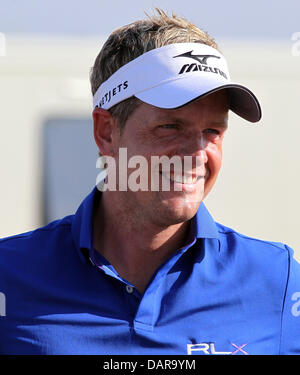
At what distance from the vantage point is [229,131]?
474 cm

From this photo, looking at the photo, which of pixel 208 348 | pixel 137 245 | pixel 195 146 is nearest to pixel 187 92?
pixel 195 146

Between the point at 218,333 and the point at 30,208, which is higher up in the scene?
the point at 30,208

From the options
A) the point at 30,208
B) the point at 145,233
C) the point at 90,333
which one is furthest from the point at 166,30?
the point at 30,208

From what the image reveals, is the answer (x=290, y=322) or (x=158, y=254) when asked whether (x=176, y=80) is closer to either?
(x=158, y=254)

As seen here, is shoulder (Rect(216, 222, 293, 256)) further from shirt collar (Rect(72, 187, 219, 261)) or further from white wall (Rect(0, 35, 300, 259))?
white wall (Rect(0, 35, 300, 259))

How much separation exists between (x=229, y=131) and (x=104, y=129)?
2545 mm

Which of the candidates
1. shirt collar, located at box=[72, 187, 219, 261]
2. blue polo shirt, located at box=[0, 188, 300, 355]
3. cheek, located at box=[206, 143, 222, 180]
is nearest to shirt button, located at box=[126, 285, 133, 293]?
blue polo shirt, located at box=[0, 188, 300, 355]

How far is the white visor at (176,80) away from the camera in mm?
2055

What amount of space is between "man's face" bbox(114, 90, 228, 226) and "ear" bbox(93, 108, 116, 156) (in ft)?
0.47

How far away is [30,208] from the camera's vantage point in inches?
178

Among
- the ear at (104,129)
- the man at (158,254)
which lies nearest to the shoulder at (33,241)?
the man at (158,254)

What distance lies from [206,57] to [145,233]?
628mm

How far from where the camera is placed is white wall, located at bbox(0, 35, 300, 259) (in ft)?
14.9
